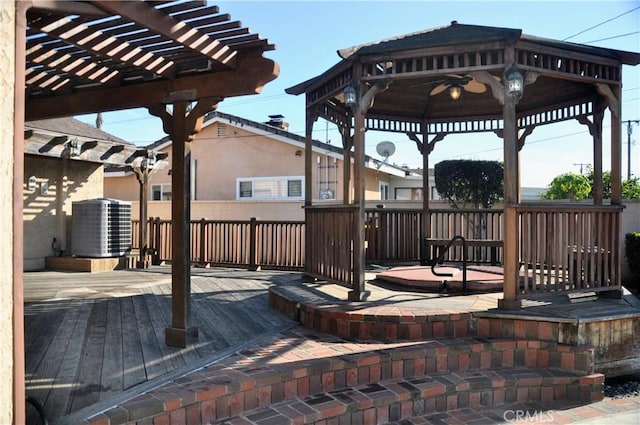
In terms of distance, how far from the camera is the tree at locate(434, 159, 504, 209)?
11383 millimetres

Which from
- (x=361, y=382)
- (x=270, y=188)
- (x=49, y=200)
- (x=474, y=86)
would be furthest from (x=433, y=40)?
(x=270, y=188)

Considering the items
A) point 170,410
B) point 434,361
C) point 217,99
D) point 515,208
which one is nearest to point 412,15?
point 515,208

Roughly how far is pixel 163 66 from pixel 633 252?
886 cm

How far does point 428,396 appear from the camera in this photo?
3.57 metres

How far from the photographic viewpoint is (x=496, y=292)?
536 centimetres

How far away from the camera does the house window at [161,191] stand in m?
16.9

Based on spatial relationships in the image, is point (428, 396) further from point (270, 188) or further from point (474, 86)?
point (270, 188)

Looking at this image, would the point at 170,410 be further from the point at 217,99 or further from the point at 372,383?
the point at 217,99

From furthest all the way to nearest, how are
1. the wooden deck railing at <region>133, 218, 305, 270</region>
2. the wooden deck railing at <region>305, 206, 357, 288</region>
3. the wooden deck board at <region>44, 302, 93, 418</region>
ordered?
the wooden deck railing at <region>133, 218, 305, 270</region> → the wooden deck railing at <region>305, 206, 357, 288</region> → the wooden deck board at <region>44, 302, 93, 418</region>

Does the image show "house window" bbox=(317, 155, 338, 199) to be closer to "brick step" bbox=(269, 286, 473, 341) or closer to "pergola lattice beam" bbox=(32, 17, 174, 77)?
"brick step" bbox=(269, 286, 473, 341)

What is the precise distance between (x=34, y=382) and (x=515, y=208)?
13.4 ft

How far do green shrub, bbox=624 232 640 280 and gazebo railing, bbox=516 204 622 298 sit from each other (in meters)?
4.42

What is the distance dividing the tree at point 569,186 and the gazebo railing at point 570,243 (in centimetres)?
1629

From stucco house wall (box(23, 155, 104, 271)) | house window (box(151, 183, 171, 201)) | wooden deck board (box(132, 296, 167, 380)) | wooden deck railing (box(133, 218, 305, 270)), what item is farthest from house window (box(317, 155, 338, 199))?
wooden deck board (box(132, 296, 167, 380))
